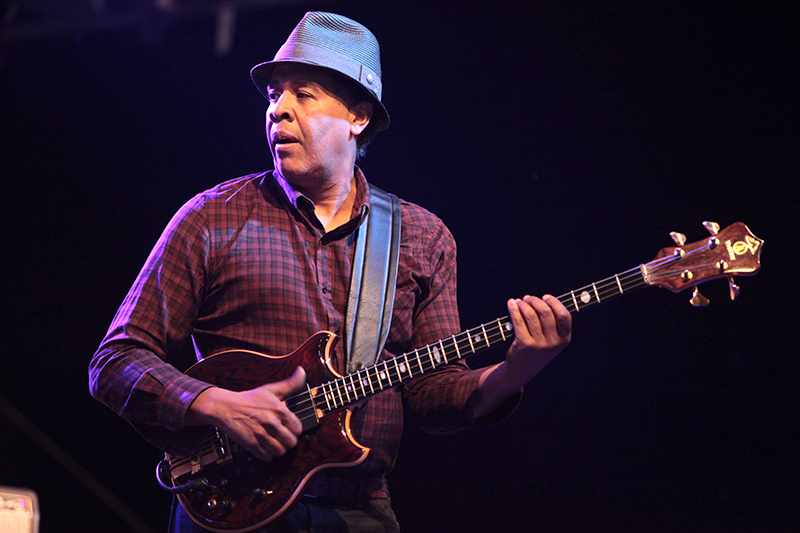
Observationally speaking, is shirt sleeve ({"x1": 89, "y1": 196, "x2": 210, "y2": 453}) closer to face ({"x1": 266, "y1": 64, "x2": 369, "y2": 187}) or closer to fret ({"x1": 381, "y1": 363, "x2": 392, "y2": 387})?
face ({"x1": 266, "y1": 64, "x2": 369, "y2": 187})

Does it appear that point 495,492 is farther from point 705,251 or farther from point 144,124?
point 144,124

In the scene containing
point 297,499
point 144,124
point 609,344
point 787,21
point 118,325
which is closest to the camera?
point 297,499

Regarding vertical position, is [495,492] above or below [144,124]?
below

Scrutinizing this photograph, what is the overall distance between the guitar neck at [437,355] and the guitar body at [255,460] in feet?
0.18

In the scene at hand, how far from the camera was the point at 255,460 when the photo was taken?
85.8 inches

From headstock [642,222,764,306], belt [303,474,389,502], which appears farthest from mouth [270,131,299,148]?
headstock [642,222,764,306]

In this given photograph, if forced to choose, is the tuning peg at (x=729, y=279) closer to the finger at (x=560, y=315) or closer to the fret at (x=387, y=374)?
the finger at (x=560, y=315)

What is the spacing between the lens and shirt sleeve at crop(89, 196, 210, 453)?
2.14 metres

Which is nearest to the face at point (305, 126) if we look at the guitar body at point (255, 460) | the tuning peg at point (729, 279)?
the guitar body at point (255, 460)

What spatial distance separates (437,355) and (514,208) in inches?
68.7

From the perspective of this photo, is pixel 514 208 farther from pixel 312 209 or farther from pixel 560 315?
pixel 560 315

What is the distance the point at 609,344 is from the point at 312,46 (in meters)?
2.27

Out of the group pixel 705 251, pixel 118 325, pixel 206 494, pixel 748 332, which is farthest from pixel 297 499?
pixel 748 332

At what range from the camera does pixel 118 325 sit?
2.29m
